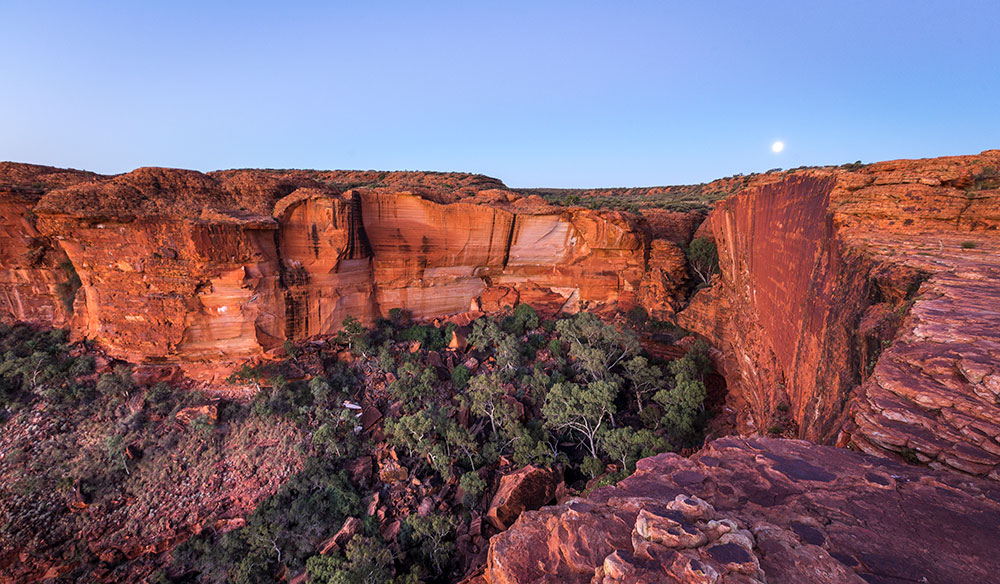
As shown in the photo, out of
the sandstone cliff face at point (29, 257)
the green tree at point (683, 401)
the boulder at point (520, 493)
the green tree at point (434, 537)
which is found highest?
the sandstone cliff face at point (29, 257)

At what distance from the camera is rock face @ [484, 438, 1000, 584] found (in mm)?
2195

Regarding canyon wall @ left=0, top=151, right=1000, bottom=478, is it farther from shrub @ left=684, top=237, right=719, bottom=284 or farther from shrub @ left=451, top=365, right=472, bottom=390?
shrub @ left=451, top=365, right=472, bottom=390

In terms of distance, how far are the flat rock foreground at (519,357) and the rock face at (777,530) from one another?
20 mm

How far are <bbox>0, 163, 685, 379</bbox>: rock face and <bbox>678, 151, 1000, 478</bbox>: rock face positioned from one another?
960 centimetres

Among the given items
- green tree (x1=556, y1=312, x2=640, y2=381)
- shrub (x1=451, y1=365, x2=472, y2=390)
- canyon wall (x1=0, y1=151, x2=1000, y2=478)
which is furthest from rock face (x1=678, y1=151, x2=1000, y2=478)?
shrub (x1=451, y1=365, x2=472, y2=390)

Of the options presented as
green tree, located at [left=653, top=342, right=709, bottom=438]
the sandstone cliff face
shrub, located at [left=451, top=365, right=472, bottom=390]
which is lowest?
shrub, located at [left=451, top=365, right=472, bottom=390]

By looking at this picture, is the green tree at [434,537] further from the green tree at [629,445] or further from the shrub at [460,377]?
the shrub at [460,377]

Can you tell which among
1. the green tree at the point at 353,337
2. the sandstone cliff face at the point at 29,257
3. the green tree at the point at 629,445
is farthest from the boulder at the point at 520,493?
the sandstone cliff face at the point at 29,257

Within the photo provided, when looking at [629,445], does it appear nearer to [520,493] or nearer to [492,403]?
[520,493]

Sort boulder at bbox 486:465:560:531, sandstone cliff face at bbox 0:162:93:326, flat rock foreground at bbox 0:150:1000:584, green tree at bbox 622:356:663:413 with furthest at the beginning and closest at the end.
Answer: green tree at bbox 622:356:663:413
sandstone cliff face at bbox 0:162:93:326
boulder at bbox 486:465:560:531
flat rock foreground at bbox 0:150:1000:584

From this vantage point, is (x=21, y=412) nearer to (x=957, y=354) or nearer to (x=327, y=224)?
(x=327, y=224)

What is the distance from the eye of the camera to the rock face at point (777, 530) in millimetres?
2195

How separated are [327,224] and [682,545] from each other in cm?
1774

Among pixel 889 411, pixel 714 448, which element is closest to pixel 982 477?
pixel 889 411
